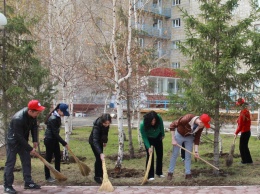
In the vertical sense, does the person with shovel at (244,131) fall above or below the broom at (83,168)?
above

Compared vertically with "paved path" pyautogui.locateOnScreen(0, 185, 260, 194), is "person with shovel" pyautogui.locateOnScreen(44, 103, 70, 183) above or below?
above

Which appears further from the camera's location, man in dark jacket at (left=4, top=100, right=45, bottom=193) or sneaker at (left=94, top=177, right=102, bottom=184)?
sneaker at (left=94, top=177, right=102, bottom=184)

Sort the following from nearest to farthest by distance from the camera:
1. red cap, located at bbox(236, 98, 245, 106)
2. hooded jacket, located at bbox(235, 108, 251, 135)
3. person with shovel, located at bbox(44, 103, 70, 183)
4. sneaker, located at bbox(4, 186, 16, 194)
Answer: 1. sneaker, located at bbox(4, 186, 16, 194)
2. person with shovel, located at bbox(44, 103, 70, 183)
3. red cap, located at bbox(236, 98, 245, 106)
4. hooded jacket, located at bbox(235, 108, 251, 135)

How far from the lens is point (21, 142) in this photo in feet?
19.1

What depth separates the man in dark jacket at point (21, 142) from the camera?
19.2 feet

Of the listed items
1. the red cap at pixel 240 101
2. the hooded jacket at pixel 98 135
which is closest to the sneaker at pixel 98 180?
the hooded jacket at pixel 98 135

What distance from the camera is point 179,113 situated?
7.59 meters

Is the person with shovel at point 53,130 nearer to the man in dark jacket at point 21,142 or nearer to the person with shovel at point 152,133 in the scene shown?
the man in dark jacket at point 21,142

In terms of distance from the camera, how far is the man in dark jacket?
5.85 metres

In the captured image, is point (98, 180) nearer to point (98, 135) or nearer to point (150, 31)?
point (98, 135)

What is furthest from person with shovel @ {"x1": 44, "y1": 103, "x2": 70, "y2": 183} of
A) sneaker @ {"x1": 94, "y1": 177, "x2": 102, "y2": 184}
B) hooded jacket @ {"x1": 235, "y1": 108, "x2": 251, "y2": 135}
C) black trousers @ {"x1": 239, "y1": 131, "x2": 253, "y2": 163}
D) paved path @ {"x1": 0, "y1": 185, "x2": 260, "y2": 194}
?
black trousers @ {"x1": 239, "y1": 131, "x2": 253, "y2": 163}

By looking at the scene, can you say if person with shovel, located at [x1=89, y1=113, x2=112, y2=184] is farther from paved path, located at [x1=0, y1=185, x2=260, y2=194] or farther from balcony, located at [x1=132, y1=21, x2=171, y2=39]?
balcony, located at [x1=132, y1=21, x2=171, y2=39]

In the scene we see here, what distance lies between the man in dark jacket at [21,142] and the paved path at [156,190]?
0.85 ft

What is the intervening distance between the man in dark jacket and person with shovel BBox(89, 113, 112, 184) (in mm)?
1105
